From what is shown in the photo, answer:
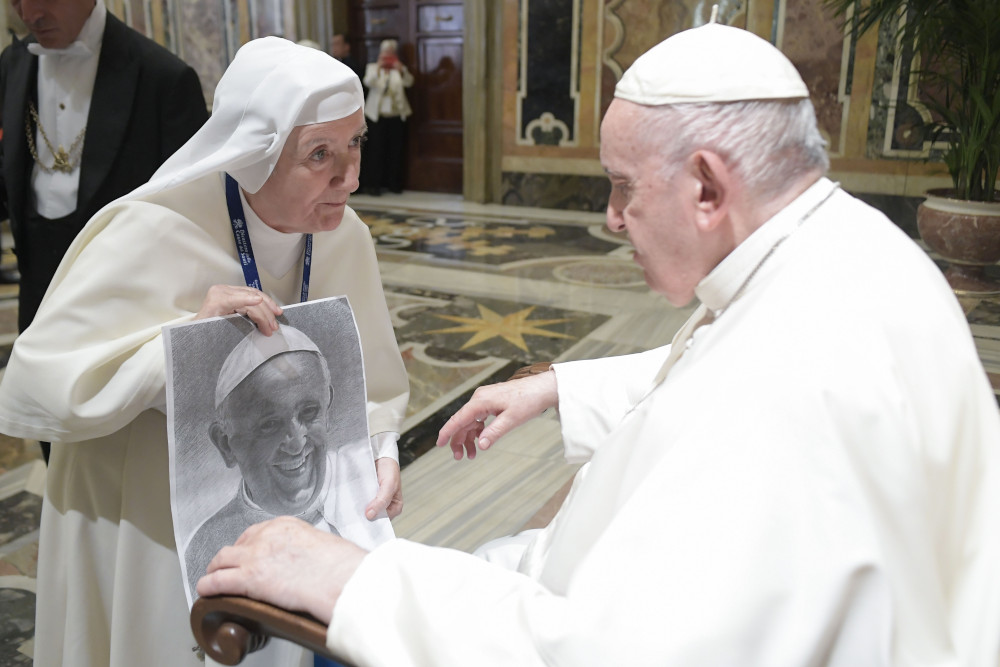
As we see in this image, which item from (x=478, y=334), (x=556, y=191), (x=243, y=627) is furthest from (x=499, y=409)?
(x=556, y=191)

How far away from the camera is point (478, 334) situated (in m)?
4.99

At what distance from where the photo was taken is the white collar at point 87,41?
106 inches

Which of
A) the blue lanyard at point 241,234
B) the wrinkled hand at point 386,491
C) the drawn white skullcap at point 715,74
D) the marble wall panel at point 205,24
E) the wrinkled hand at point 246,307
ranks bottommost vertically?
the wrinkled hand at point 386,491

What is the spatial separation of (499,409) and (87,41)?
79.6 inches

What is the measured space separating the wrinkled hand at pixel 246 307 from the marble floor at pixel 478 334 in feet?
4.11

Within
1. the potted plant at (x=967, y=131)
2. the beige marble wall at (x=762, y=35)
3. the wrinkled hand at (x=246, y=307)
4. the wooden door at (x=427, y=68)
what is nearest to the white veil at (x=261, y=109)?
the wrinkled hand at (x=246, y=307)

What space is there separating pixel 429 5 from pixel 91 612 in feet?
32.5

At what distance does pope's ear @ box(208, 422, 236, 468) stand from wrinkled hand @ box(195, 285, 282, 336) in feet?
0.57

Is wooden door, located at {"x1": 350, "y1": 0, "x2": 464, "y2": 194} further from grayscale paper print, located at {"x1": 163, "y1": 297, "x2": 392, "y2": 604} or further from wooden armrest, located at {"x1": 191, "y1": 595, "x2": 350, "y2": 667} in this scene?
wooden armrest, located at {"x1": 191, "y1": 595, "x2": 350, "y2": 667}

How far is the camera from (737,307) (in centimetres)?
112

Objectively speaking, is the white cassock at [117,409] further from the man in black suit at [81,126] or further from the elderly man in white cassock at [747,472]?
the man in black suit at [81,126]

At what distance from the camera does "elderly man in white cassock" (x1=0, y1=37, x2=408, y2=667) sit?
147 centimetres

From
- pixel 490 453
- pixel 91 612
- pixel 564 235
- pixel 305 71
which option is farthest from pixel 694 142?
pixel 564 235

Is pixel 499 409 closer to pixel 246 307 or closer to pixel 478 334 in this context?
pixel 246 307
